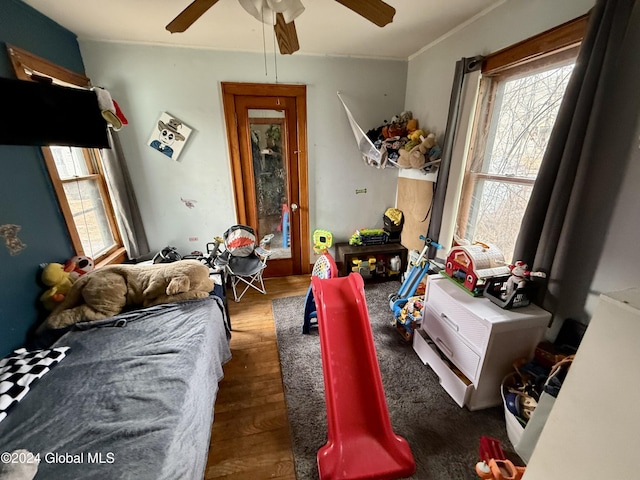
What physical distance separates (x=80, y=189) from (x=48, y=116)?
0.96 m

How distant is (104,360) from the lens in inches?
50.0

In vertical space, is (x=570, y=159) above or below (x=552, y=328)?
above

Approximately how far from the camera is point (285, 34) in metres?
1.39

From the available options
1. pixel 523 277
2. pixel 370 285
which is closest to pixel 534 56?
pixel 523 277

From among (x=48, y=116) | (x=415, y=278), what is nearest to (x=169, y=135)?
(x=48, y=116)

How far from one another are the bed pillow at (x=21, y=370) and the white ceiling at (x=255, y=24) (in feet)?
6.96

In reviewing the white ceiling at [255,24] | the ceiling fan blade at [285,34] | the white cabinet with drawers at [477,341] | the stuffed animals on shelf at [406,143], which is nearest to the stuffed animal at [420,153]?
the stuffed animals on shelf at [406,143]

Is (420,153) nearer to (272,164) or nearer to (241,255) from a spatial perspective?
(272,164)

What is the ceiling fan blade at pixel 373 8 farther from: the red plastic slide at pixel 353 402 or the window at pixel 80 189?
the window at pixel 80 189

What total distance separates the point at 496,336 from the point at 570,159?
0.98 metres

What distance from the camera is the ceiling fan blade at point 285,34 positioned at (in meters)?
1.28

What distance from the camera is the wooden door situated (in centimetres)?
262

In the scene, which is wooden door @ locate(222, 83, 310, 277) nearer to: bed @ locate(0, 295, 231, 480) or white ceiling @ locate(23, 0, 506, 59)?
white ceiling @ locate(23, 0, 506, 59)

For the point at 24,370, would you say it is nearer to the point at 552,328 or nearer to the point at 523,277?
the point at 523,277
